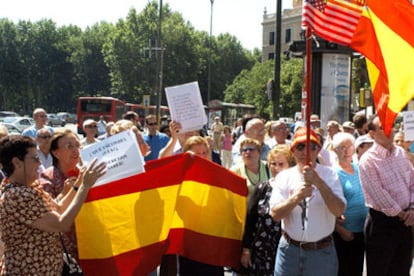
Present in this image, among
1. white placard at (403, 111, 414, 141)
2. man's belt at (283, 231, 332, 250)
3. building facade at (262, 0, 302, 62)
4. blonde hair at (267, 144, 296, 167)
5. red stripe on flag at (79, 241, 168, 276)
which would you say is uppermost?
building facade at (262, 0, 302, 62)

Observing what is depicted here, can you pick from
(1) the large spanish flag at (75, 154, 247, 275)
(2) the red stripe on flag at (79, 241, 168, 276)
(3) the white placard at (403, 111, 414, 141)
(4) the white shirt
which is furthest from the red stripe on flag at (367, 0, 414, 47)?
(3) the white placard at (403, 111, 414, 141)

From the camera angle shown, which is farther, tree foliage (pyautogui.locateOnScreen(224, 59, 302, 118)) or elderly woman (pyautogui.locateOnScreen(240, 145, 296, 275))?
tree foliage (pyautogui.locateOnScreen(224, 59, 302, 118))

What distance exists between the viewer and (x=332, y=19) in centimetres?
496

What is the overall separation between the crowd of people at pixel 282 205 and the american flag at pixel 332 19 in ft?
2.42

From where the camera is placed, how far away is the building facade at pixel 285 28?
9200cm

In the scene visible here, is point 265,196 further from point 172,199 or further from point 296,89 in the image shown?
point 296,89

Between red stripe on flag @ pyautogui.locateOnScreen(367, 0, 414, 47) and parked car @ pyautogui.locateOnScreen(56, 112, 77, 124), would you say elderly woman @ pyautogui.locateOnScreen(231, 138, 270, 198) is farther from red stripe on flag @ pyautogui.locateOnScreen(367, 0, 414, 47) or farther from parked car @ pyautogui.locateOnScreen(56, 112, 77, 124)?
parked car @ pyautogui.locateOnScreen(56, 112, 77, 124)

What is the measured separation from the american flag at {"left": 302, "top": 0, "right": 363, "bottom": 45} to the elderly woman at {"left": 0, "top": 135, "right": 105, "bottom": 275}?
1862mm

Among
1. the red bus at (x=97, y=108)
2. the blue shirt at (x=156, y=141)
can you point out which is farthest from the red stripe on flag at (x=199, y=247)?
the red bus at (x=97, y=108)

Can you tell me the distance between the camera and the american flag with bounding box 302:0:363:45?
492 cm

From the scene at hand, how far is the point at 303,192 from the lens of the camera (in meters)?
4.58

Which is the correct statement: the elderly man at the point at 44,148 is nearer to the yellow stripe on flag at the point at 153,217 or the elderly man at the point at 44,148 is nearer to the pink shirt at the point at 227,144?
the yellow stripe on flag at the point at 153,217

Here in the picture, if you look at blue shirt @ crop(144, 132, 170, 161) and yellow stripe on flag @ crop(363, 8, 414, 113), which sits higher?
yellow stripe on flag @ crop(363, 8, 414, 113)

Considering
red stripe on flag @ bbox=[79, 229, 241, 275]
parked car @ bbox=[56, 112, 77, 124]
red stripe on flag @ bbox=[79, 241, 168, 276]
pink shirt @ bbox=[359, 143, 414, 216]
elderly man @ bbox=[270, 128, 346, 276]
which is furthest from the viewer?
parked car @ bbox=[56, 112, 77, 124]
